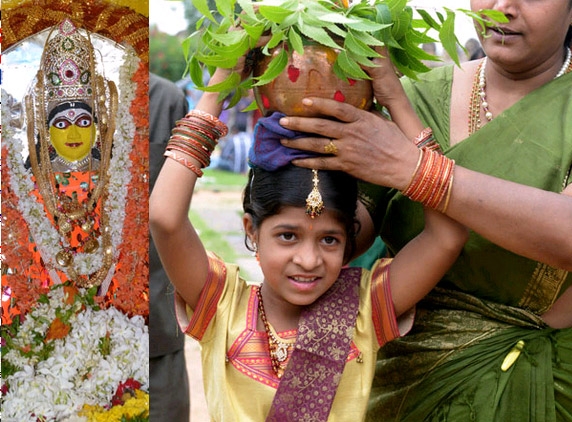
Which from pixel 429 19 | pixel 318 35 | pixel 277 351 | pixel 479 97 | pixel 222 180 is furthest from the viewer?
pixel 222 180

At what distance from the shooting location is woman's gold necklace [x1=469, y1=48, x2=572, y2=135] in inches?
106

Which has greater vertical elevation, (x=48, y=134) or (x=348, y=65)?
(x=348, y=65)

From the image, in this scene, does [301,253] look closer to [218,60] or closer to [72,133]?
[218,60]

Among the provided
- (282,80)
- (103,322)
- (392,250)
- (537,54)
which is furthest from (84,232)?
(537,54)

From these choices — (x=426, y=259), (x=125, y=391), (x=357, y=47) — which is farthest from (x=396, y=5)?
(x=125, y=391)

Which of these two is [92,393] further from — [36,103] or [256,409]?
[36,103]

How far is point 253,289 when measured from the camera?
102 inches

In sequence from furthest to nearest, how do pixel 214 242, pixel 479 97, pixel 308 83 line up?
pixel 214 242, pixel 479 97, pixel 308 83

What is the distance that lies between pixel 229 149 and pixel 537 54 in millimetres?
17067

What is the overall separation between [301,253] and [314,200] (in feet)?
0.49

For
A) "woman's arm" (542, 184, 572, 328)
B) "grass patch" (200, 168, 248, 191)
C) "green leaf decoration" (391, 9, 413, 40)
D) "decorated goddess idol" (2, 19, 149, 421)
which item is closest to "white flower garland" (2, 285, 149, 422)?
"decorated goddess idol" (2, 19, 149, 421)

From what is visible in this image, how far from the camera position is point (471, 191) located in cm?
228

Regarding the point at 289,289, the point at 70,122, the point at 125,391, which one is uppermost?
the point at 70,122

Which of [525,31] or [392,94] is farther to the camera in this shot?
[525,31]
